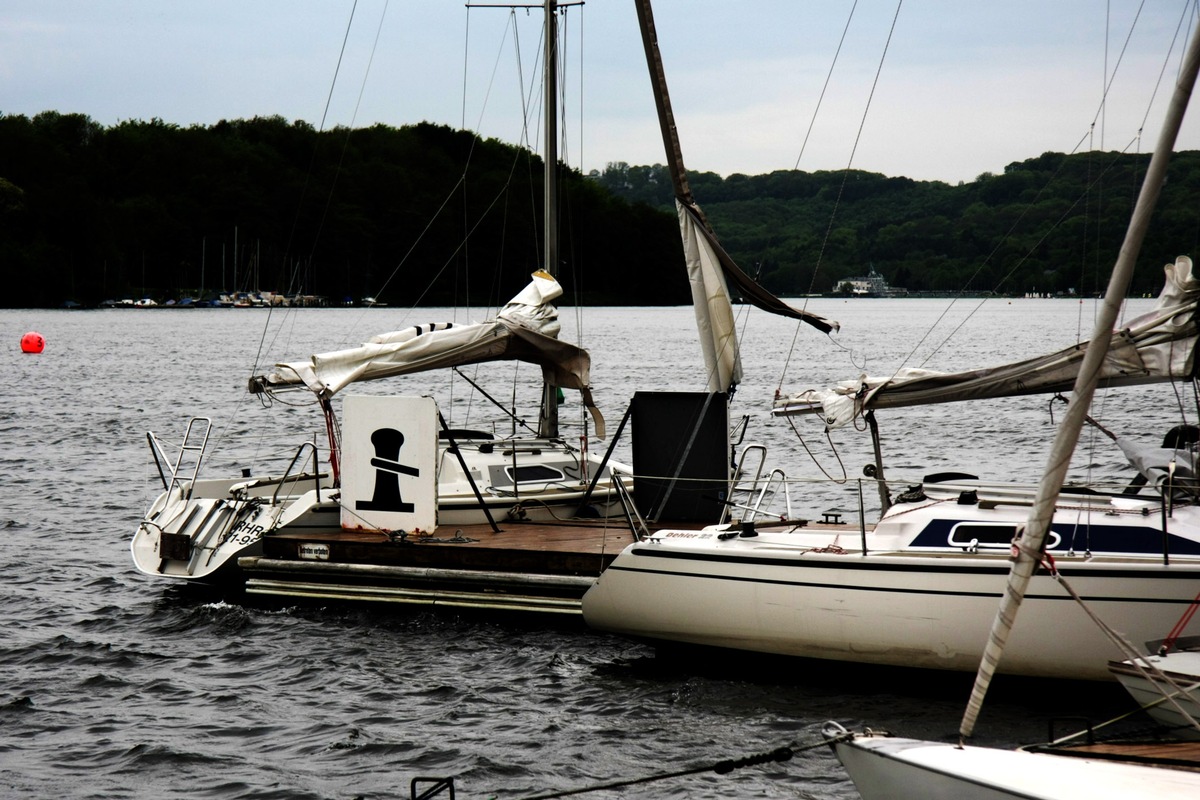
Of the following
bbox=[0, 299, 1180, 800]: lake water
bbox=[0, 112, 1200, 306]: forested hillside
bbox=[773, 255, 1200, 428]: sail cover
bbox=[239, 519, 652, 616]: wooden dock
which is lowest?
bbox=[0, 299, 1180, 800]: lake water

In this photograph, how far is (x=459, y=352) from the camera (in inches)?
692

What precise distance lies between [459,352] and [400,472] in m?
2.14

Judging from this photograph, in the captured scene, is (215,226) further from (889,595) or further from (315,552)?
(889,595)

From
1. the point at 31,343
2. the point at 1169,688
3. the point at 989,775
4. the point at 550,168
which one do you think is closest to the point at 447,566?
the point at 550,168

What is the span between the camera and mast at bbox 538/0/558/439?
64.9 feet

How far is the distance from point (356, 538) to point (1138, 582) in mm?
9358

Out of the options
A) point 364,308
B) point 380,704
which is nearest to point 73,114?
point 364,308

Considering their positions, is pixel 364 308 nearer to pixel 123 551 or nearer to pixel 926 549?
pixel 123 551

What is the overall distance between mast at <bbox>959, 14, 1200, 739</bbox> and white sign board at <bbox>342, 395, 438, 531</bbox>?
930 centimetres

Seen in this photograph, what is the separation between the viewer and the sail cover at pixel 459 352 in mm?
16891

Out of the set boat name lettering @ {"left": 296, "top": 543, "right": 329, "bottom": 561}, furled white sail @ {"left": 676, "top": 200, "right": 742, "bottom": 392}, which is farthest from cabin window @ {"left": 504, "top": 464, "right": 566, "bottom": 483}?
furled white sail @ {"left": 676, "top": 200, "right": 742, "bottom": 392}

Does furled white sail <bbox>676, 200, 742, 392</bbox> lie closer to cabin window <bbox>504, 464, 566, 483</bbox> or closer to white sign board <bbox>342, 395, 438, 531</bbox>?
cabin window <bbox>504, 464, 566, 483</bbox>

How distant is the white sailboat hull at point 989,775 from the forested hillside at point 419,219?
31.0 feet

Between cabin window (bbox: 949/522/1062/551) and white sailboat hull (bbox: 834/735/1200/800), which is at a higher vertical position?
cabin window (bbox: 949/522/1062/551)
